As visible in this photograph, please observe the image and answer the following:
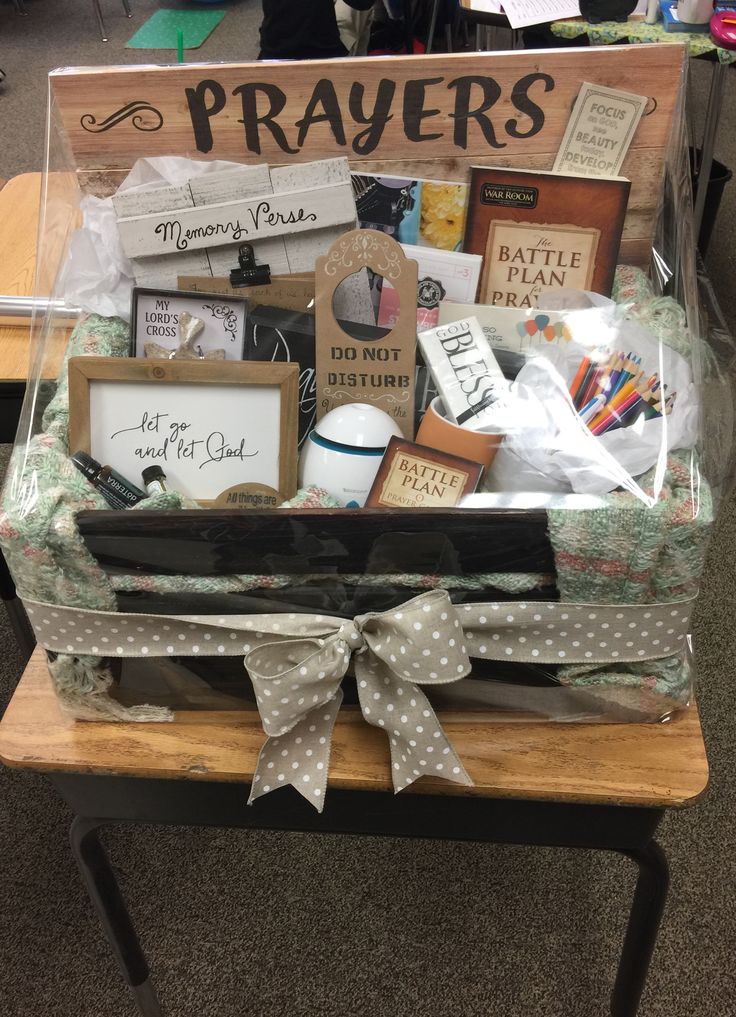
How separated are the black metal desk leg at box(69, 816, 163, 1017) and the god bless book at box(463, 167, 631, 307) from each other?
72 cm

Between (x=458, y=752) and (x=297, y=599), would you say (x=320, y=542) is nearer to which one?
(x=297, y=599)

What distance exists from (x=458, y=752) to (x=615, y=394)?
0.36m

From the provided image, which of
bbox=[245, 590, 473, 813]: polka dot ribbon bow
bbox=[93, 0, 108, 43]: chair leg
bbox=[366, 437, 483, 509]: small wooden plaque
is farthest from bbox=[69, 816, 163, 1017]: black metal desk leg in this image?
bbox=[93, 0, 108, 43]: chair leg

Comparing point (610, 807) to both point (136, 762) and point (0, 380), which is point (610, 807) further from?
point (0, 380)

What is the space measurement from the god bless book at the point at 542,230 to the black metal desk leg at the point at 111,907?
721mm

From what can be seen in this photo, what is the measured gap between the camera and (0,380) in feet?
3.54

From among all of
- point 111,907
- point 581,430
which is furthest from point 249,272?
point 111,907

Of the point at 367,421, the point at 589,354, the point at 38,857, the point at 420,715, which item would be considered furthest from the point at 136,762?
the point at 38,857

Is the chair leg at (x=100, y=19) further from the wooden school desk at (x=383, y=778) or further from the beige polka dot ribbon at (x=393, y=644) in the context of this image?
the beige polka dot ribbon at (x=393, y=644)

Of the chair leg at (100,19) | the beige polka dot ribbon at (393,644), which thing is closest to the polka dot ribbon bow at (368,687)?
the beige polka dot ribbon at (393,644)

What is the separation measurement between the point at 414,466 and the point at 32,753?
43 cm

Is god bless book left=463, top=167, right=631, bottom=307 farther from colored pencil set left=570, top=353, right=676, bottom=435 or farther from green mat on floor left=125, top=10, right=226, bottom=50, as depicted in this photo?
green mat on floor left=125, top=10, right=226, bottom=50

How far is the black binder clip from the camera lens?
0.89 meters

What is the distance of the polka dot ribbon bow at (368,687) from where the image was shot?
2.01ft
